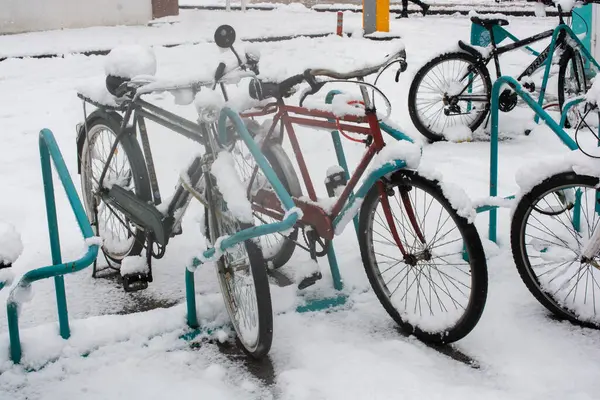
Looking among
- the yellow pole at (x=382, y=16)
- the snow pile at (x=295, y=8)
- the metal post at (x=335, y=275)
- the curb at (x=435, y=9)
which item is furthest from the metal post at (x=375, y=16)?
the metal post at (x=335, y=275)

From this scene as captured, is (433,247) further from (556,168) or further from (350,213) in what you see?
(556,168)

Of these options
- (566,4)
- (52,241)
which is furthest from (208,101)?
(566,4)

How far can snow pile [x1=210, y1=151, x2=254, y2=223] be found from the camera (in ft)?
10.1

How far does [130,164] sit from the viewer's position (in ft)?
13.2

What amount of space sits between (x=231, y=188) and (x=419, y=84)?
4157 millimetres

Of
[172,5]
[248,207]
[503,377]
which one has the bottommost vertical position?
[503,377]

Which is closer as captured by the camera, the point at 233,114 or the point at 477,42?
the point at 233,114

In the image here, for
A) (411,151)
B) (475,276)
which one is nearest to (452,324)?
(475,276)

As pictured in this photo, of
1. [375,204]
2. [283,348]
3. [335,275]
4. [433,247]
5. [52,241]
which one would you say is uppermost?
[375,204]

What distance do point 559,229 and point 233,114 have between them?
249 cm

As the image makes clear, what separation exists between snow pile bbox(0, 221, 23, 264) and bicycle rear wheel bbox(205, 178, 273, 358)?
0.97m

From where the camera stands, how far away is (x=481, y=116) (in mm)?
6906

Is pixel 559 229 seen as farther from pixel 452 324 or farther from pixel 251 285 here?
pixel 251 285

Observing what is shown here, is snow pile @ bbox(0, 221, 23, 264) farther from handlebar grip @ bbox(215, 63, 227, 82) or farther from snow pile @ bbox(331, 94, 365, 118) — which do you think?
snow pile @ bbox(331, 94, 365, 118)
